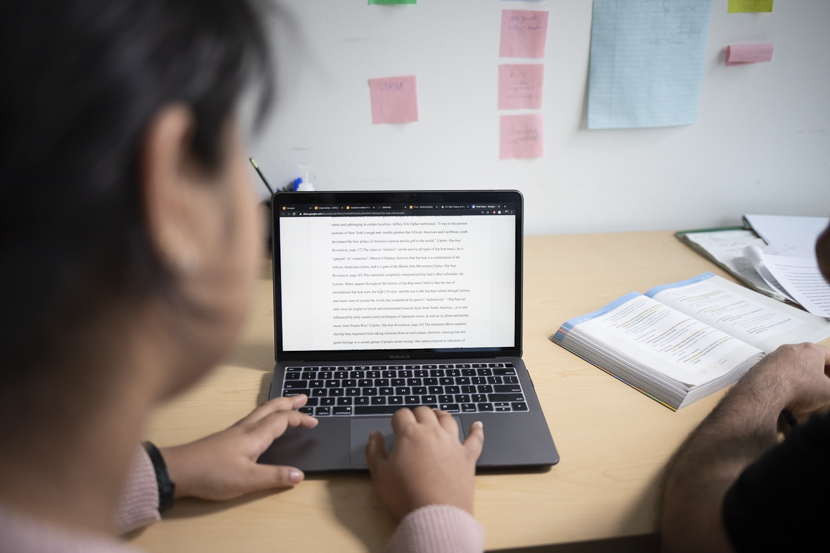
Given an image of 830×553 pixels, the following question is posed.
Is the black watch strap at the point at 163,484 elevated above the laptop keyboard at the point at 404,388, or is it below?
below

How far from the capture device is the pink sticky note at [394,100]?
1143mm

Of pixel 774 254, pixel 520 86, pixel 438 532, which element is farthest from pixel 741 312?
pixel 438 532

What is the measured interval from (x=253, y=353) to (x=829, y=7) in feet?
4.76

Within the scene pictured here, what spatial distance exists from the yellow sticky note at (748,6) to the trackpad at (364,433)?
3.68ft

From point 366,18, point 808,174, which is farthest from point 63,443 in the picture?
point 808,174

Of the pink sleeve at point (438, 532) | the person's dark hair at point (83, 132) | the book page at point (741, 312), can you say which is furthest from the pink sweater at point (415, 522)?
the book page at point (741, 312)

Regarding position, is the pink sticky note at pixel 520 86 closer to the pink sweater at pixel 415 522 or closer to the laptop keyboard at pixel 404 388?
the laptop keyboard at pixel 404 388

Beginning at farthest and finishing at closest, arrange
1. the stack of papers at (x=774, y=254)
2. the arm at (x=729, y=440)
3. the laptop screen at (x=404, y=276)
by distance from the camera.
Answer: the stack of papers at (x=774, y=254), the laptop screen at (x=404, y=276), the arm at (x=729, y=440)

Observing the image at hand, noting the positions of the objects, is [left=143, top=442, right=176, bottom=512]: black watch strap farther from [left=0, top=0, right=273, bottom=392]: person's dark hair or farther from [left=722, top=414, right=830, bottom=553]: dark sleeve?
[left=722, top=414, right=830, bottom=553]: dark sleeve

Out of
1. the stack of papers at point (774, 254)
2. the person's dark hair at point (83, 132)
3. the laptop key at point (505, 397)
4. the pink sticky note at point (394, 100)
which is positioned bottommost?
the laptop key at point (505, 397)

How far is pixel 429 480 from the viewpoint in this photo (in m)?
0.56

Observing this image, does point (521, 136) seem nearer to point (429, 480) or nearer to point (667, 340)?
point (667, 340)

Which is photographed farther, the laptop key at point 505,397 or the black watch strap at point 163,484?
the laptop key at point 505,397

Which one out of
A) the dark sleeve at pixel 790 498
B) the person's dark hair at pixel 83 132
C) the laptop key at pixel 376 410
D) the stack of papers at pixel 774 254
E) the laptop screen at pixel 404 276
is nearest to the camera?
the person's dark hair at pixel 83 132
